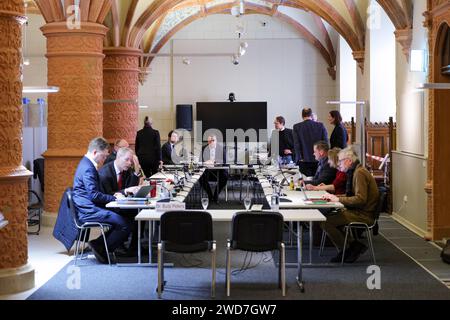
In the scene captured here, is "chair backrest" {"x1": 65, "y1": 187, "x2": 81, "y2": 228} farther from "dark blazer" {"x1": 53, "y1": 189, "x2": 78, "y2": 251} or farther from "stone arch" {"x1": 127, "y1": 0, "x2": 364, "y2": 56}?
"stone arch" {"x1": 127, "y1": 0, "x2": 364, "y2": 56}

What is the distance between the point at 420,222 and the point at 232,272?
3.97 m

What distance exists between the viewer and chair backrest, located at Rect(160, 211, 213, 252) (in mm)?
→ 6969

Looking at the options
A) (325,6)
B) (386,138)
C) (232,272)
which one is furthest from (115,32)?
(232,272)

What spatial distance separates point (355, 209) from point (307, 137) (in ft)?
14.3

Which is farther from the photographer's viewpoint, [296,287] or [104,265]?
[104,265]

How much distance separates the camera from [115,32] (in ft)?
52.5

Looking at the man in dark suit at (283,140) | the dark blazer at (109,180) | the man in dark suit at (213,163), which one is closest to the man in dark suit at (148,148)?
the man in dark suit at (213,163)

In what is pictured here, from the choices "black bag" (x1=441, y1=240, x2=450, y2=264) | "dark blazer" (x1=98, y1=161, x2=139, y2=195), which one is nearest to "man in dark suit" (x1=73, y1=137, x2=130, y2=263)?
"dark blazer" (x1=98, y1=161, x2=139, y2=195)

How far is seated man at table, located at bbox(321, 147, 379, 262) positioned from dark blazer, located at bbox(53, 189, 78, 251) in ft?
9.26

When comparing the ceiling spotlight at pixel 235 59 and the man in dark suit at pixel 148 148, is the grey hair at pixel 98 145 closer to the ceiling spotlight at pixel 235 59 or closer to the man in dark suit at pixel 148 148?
the man in dark suit at pixel 148 148

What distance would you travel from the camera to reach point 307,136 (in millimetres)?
12828

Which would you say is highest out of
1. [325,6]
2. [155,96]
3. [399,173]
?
[325,6]

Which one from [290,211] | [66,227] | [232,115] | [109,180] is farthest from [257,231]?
[232,115]
